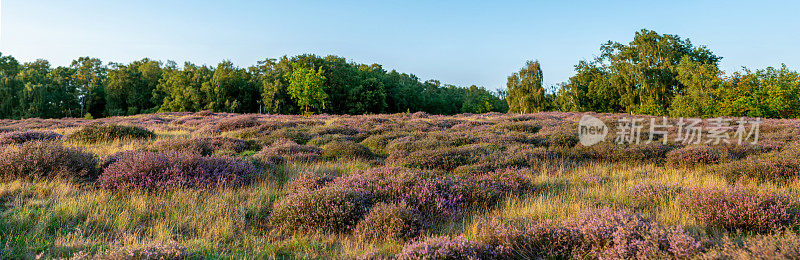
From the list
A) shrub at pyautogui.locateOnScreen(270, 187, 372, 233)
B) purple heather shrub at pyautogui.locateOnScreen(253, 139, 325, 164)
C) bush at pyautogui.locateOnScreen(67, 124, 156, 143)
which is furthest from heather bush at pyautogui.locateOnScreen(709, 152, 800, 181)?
bush at pyautogui.locateOnScreen(67, 124, 156, 143)

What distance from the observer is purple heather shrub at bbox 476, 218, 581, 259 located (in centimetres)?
332

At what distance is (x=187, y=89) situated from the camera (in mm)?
53469

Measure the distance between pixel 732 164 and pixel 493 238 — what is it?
6798mm

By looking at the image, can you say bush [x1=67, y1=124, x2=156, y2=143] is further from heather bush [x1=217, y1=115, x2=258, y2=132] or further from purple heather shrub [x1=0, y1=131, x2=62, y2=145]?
heather bush [x1=217, y1=115, x2=258, y2=132]

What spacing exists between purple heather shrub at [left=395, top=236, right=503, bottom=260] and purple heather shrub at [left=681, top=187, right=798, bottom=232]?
2.76 meters

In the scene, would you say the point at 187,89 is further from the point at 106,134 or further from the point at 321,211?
the point at 321,211

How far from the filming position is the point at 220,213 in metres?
4.46

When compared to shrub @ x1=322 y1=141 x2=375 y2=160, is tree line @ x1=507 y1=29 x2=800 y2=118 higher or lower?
higher

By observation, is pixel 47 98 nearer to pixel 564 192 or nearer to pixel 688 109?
pixel 564 192

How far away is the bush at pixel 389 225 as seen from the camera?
386cm

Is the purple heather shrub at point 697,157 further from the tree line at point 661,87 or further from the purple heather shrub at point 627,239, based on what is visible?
the tree line at point 661,87

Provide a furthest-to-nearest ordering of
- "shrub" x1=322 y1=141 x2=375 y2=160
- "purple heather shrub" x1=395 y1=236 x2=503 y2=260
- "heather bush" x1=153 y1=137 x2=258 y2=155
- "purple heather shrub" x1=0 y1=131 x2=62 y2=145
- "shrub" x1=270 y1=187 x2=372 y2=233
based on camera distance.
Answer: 1. "purple heather shrub" x1=0 y1=131 x2=62 y2=145
2. "shrub" x1=322 y1=141 x2=375 y2=160
3. "heather bush" x1=153 y1=137 x2=258 y2=155
4. "shrub" x1=270 y1=187 x2=372 y2=233
5. "purple heather shrub" x1=395 y1=236 x2=503 y2=260

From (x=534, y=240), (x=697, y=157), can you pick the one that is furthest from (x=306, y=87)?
(x=534, y=240)

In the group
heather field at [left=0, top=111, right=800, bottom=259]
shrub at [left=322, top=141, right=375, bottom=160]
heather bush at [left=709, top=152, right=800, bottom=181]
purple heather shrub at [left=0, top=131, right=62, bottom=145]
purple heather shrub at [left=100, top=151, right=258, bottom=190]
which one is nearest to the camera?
heather field at [left=0, top=111, right=800, bottom=259]
